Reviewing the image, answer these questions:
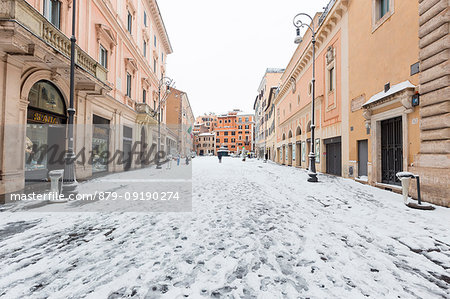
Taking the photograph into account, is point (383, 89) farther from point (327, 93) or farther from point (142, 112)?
point (142, 112)

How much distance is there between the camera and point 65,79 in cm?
948

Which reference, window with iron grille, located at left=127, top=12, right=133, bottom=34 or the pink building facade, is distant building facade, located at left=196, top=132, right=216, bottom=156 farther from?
window with iron grille, located at left=127, top=12, right=133, bottom=34

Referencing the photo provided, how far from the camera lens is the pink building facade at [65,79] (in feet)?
21.3

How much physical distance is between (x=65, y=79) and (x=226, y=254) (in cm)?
1150

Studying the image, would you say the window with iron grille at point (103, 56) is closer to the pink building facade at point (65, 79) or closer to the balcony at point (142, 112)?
the pink building facade at point (65, 79)

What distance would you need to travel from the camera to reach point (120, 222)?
4414 mm

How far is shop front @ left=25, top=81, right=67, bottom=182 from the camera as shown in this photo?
787 centimetres

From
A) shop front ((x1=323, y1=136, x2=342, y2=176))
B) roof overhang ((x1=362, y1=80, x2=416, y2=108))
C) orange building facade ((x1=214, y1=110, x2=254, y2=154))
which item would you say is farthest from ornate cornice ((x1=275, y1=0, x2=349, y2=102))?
orange building facade ((x1=214, y1=110, x2=254, y2=154))

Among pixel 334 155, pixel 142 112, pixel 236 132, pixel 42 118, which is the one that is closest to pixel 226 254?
pixel 42 118

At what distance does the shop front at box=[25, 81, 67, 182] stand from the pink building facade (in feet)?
0.14

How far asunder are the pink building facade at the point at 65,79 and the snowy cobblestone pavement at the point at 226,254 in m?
3.83

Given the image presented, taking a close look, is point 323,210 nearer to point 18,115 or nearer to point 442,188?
point 442,188

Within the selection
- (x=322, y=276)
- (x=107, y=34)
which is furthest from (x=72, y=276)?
(x=107, y=34)

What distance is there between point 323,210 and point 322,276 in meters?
3.33
